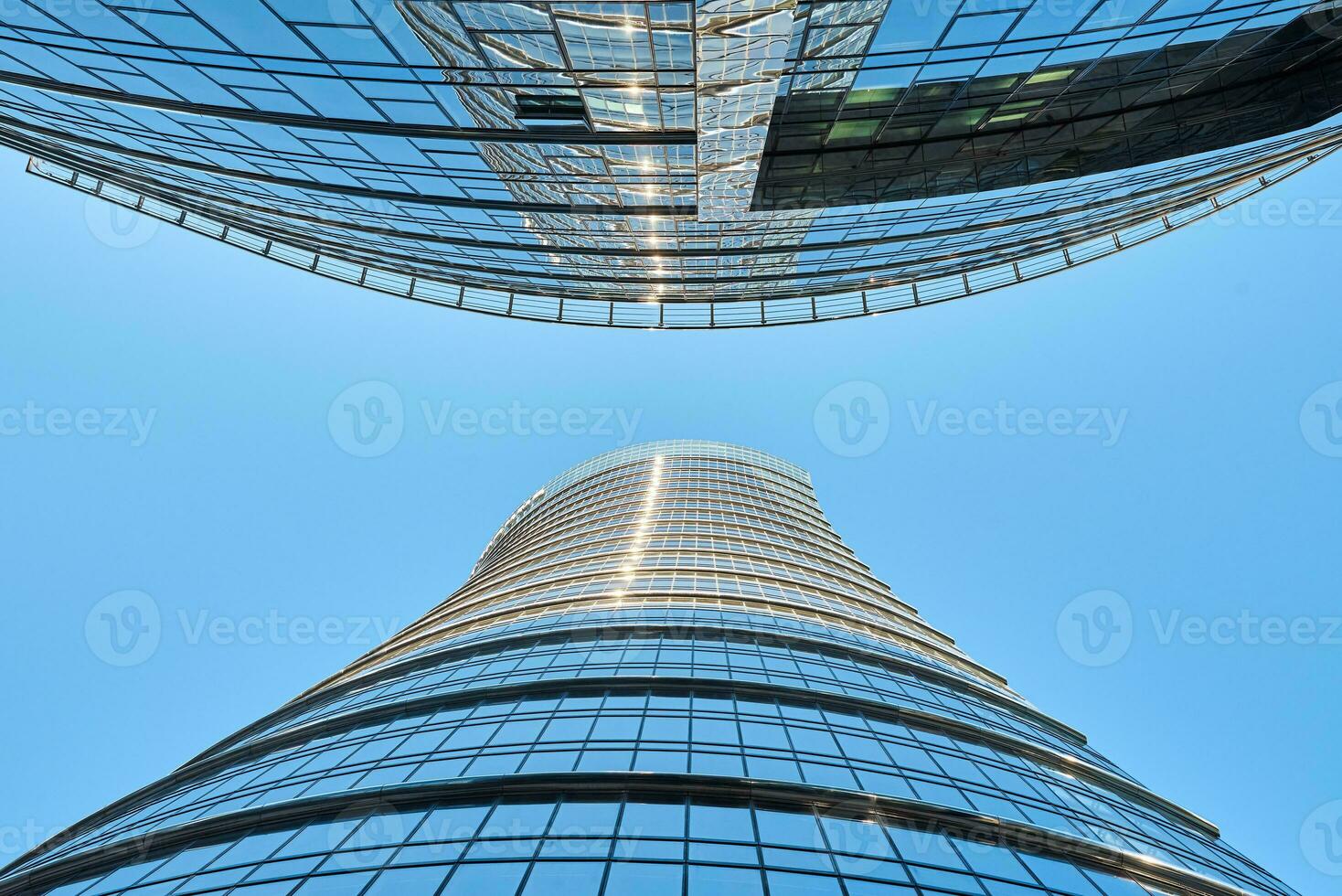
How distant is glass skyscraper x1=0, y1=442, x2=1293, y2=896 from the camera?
10.8 meters

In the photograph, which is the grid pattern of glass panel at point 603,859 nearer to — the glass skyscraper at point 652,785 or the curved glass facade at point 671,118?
the glass skyscraper at point 652,785

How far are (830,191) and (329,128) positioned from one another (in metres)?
11.5

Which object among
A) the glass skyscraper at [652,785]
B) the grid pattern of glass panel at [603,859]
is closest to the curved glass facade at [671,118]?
the grid pattern of glass panel at [603,859]

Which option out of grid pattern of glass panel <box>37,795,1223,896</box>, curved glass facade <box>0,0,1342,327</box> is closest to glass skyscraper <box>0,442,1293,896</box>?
grid pattern of glass panel <box>37,795,1223,896</box>

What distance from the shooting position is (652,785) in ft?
42.2

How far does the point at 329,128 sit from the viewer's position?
52.6 feet

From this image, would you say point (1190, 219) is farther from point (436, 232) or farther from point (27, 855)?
point (27, 855)

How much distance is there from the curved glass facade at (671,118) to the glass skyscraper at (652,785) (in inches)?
467

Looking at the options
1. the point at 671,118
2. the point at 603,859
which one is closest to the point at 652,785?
the point at 603,859

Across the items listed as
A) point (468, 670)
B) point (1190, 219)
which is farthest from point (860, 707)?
point (1190, 219)

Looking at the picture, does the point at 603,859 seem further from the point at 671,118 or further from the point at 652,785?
the point at 671,118

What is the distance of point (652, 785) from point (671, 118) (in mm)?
12269

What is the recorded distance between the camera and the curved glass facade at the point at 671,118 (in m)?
11.7

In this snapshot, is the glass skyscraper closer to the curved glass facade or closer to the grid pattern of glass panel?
the grid pattern of glass panel
